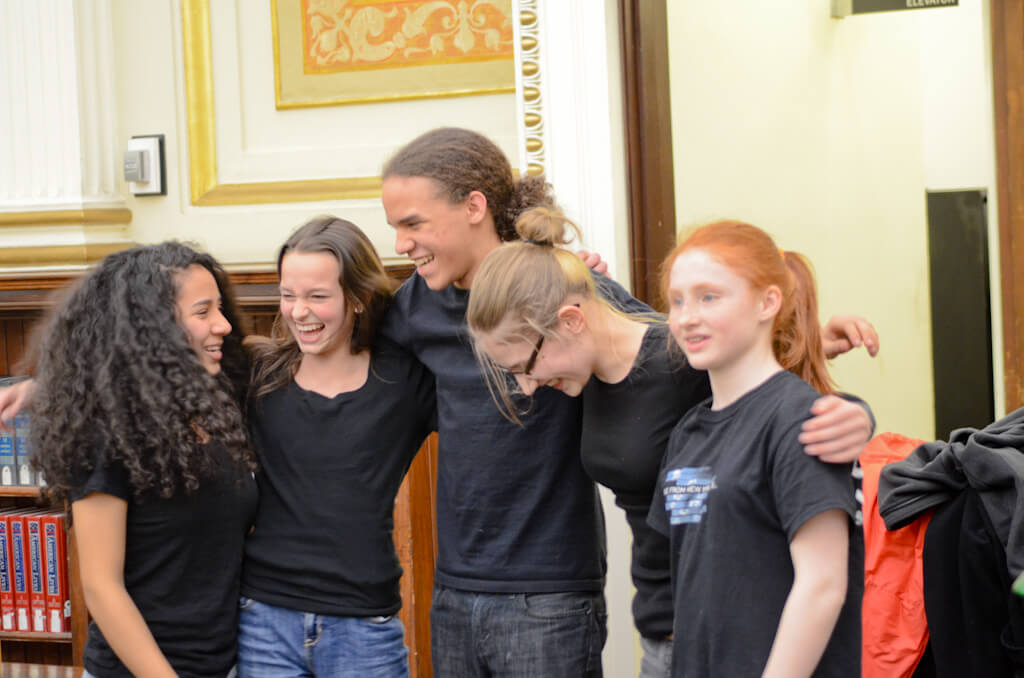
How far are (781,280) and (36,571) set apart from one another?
8.87 ft

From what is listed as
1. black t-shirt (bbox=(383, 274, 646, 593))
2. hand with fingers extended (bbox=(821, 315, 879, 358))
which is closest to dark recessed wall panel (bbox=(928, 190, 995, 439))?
hand with fingers extended (bbox=(821, 315, 879, 358))

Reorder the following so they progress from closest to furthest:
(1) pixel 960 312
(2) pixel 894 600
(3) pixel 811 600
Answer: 1. (3) pixel 811 600
2. (2) pixel 894 600
3. (1) pixel 960 312

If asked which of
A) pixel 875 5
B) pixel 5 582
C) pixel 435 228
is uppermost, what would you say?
pixel 875 5

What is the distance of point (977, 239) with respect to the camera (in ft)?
14.2

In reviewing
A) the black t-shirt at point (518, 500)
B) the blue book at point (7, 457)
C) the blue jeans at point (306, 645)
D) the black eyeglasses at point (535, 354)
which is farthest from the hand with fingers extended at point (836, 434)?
the blue book at point (7, 457)

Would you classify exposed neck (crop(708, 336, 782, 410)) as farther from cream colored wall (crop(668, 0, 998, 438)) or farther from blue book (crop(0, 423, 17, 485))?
blue book (crop(0, 423, 17, 485))

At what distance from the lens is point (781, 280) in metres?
1.46

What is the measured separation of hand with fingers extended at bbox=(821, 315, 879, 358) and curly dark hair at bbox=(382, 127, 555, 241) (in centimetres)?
52

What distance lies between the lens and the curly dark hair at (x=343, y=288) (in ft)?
6.25

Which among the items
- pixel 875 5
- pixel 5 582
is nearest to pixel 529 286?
pixel 5 582

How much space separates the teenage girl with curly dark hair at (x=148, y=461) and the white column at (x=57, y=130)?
169 cm

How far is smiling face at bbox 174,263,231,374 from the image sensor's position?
6.11 feet

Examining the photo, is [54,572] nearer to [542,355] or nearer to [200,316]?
[200,316]

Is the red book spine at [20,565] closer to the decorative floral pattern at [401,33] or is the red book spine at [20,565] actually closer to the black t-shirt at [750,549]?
the decorative floral pattern at [401,33]
